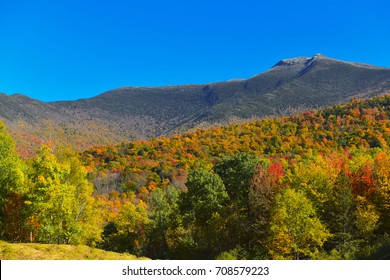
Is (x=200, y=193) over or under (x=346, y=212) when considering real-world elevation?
over

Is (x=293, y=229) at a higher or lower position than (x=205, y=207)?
lower

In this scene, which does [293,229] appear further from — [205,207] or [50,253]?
[50,253]

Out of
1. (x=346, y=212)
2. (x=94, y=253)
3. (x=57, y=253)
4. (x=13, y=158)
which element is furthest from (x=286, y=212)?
(x=13, y=158)

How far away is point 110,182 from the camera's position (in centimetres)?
11025

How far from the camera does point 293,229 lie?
31.1m

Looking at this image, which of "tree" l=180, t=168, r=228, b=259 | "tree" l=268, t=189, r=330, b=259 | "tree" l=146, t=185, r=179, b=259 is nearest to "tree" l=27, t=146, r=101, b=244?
"tree" l=180, t=168, r=228, b=259

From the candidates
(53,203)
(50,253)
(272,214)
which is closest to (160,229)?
(272,214)

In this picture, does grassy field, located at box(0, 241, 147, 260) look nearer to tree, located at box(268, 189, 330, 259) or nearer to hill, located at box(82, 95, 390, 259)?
hill, located at box(82, 95, 390, 259)

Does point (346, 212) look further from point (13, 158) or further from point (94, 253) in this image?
point (13, 158)

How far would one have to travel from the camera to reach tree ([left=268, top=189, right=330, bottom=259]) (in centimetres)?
3094

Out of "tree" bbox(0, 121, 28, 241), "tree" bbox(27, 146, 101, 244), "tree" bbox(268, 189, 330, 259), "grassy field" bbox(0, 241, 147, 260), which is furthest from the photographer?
"tree" bbox(268, 189, 330, 259)

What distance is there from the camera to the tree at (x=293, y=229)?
30.9 metres

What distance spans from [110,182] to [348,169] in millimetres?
79443

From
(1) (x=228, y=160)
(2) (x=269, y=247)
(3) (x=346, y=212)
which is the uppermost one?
(1) (x=228, y=160)
